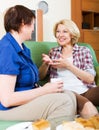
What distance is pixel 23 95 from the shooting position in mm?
1264

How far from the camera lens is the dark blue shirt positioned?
1.25 m

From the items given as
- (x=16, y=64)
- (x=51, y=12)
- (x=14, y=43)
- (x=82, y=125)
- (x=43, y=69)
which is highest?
(x=51, y=12)

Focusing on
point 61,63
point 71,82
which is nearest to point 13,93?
point 61,63

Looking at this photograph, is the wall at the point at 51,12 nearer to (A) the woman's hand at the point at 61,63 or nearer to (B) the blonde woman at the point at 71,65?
(B) the blonde woman at the point at 71,65

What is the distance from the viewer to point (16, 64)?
1.29m

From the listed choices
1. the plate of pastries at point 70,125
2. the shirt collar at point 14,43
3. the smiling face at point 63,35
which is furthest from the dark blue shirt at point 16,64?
the smiling face at point 63,35

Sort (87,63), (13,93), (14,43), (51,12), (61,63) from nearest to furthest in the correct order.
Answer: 1. (13,93)
2. (14,43)
3. (61,63)
4. (87,63)
5. (51,12)

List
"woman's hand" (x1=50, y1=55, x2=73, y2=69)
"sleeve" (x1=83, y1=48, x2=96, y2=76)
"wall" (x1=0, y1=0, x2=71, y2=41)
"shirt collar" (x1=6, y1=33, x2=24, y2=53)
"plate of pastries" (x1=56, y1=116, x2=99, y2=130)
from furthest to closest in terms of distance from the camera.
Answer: "wall" (x1=0, y1=0, x2=71, y2=41)
"sleeve" (x1=83, y1=48, x2=96, y2=76)
"woman's hand" (x1=50, y1=55, x2=73, y2=69)
"shirt collar" (x1=6, y1=33, x2=24, y2=53)
"plate of pastries" (x1=56, y1=116, x2=99, y2=130)

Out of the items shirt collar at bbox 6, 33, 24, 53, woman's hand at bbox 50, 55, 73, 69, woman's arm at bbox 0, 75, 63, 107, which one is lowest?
woman's arm at bbox 0, 75, 63, 107

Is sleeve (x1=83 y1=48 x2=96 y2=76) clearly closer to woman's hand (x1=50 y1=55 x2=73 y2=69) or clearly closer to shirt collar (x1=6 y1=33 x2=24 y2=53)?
woman's hand (x1=50 y1=55 x2=73 y2=69)

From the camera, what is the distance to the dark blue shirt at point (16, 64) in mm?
1246

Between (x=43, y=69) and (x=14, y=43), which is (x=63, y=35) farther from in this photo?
(x=14, y=43)

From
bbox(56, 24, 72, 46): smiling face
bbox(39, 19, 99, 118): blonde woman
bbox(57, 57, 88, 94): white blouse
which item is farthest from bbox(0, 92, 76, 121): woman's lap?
bbox(56, 24, 72, 46): smiling face

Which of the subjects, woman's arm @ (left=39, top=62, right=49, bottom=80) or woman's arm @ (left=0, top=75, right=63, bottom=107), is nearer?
woman's arm @ (left=0, top=75, right=63, bottom=107)
